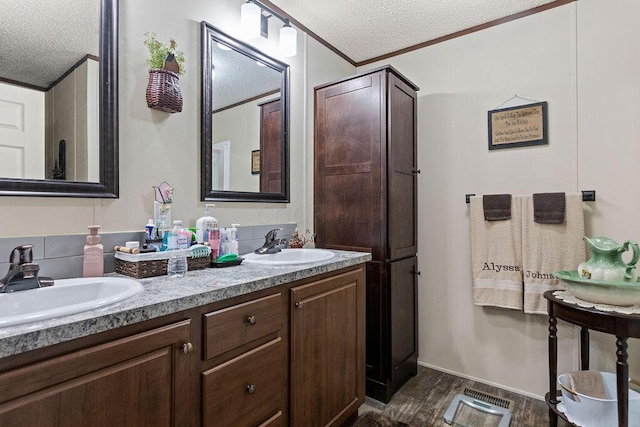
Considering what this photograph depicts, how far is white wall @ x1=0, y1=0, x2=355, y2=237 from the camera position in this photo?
1.21 metres

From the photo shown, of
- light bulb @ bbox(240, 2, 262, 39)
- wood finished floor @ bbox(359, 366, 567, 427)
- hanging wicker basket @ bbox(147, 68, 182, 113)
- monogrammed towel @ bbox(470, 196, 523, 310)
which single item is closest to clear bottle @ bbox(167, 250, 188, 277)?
hanging wicker basket @ bbox(147, 68, 182, 113)

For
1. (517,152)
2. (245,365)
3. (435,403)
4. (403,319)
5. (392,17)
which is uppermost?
(392,17)

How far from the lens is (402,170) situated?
2.22 meters

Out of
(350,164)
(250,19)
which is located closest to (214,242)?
(350,164)

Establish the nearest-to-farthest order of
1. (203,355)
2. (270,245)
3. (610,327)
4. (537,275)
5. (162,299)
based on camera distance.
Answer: (162,299) < (203,355) < (610,327) < (270,245) < (537,275)

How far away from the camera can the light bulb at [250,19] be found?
179 centimetres

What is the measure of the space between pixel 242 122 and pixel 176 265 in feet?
3.20

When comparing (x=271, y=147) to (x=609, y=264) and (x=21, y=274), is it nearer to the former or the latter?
(x=21, y=274)

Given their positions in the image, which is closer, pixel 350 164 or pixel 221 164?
pixel 221 164

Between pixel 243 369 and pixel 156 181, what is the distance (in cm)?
91

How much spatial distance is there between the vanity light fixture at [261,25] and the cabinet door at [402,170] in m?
0.65

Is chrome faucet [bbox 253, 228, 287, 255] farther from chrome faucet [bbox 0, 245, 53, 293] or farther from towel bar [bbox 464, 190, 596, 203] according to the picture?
towel bar [bbox 464, 190, 596, 203]

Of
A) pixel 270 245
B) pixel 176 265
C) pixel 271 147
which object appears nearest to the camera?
pixel 176 265

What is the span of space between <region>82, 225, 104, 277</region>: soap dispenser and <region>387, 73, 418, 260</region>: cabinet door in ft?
4.95
